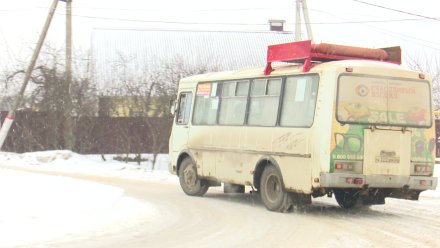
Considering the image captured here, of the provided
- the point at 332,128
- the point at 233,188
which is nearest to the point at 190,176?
the point at 233,188

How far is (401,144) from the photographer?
1114cm

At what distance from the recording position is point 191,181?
1498 centimetres

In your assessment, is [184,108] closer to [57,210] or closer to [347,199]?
[347,199]

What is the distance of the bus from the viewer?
1081cm

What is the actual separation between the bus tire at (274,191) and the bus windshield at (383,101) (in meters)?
1.90

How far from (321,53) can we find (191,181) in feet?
16.4

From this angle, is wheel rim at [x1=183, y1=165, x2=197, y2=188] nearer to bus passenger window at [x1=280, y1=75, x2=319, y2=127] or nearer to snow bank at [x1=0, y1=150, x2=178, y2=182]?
bus passenger window at [x1=280, y1=75, x2=319, y2=127]

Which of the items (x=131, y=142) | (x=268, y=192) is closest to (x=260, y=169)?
(x=268, y=192)

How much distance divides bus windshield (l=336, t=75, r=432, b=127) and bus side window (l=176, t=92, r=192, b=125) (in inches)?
209

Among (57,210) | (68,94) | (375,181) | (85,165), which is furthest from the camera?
(68,94)

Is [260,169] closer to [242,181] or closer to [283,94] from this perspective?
[242,181]

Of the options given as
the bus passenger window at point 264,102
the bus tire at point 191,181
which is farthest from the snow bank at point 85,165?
the bus passenger window at point 264,102

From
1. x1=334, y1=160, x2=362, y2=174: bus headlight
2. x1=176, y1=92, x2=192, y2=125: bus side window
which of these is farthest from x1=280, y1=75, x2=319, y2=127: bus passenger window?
x1=176, y1=92, x2=192, y2=125: bus side window

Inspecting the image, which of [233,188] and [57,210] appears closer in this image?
[57,210]
